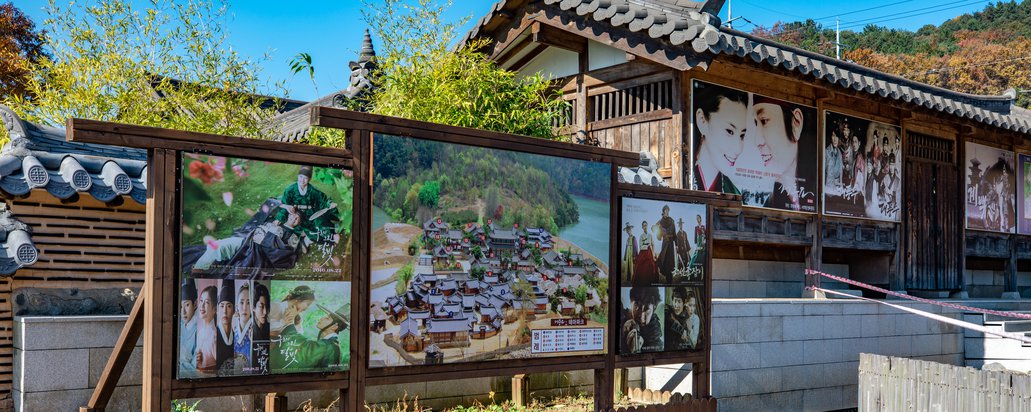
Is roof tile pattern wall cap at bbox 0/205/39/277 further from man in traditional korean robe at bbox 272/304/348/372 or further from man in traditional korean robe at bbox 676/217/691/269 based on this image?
man in traditional korean robe at bbox 676/217/691/269

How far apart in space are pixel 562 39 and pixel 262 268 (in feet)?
28.7

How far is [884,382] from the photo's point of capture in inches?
370

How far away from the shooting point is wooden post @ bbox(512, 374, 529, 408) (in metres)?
9.59

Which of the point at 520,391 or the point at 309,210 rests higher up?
the point at 309,210

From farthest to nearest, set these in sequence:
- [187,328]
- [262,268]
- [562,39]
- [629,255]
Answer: [562,39] < [629,255] < [262,268] < [187,328]

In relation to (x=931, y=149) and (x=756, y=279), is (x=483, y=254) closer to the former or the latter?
(x=756, y=279)

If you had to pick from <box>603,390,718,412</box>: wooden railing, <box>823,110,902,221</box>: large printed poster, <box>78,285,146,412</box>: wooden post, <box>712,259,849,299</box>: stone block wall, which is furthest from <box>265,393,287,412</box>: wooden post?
<box>823,110,902,221</box>: large printed poster

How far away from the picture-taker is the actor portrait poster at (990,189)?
17109mm

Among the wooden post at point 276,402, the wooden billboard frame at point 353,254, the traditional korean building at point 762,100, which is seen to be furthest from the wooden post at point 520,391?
the traditional korean building at point 762,100

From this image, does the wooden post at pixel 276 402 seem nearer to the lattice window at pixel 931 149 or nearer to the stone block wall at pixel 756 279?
the stone block wall at pixel 756 279

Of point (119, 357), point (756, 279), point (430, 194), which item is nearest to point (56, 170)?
point (119, 357)

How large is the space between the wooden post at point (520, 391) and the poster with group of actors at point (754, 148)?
4.06 meters

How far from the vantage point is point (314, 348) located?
245 inches

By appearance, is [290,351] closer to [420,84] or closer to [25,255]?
[25,255]
